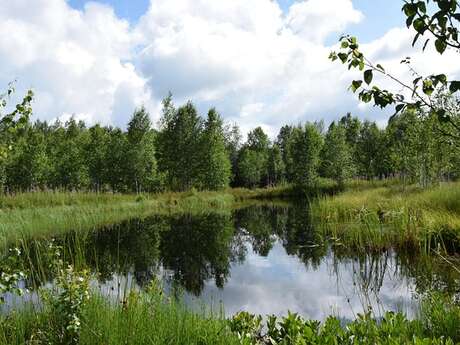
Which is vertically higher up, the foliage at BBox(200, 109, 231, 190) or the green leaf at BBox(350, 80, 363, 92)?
the foliage at BBox(200, 109, 231, 190)

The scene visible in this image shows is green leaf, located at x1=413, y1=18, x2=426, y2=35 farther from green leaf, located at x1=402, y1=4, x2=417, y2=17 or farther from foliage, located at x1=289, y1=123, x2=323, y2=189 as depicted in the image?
foliage, located at x1=289, y1=123, x2=323, y2=189

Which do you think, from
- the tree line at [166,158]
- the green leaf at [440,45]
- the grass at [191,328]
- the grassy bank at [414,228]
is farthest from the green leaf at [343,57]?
the tree line at [166,158]

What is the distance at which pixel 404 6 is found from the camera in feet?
7.06

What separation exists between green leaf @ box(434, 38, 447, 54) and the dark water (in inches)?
143

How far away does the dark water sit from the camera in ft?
23.2

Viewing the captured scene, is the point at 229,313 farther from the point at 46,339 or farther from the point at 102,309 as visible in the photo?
the point at 46,339

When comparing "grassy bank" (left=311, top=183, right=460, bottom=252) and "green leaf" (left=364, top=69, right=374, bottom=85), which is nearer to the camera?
"green leaf" (left=364, top=69, right=374, bottom=85)

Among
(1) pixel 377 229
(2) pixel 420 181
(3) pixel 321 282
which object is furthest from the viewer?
(2) pixel 420 181

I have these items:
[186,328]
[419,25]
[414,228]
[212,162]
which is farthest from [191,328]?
[212,162]

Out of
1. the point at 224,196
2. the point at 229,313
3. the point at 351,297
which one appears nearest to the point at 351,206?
the point at 351,297

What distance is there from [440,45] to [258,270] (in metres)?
9.20

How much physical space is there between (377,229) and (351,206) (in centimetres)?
468

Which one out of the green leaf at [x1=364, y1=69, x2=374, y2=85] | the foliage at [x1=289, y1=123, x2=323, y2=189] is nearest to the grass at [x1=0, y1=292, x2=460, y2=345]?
the green leaf at [x1=364, y1=69, x2=374, y2=85]

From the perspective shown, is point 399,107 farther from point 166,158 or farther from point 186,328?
point 166,158
